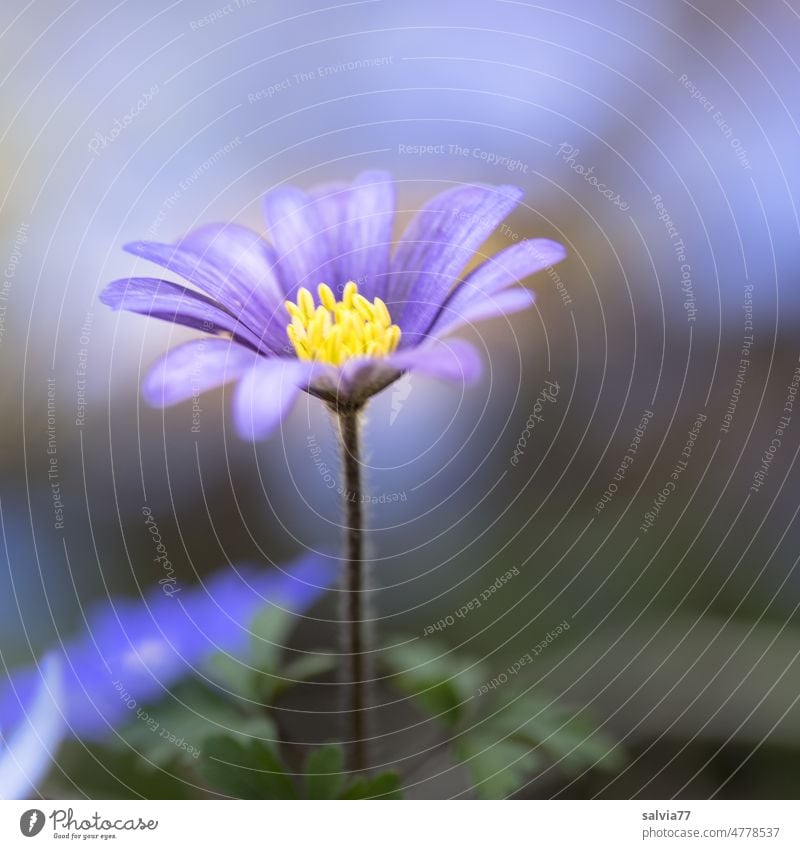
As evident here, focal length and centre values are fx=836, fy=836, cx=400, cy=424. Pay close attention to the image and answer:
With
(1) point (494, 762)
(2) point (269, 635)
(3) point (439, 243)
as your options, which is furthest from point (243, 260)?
(1) point (494, 762)

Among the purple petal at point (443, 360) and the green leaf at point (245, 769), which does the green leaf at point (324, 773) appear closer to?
the green leaf at point (245, 769)

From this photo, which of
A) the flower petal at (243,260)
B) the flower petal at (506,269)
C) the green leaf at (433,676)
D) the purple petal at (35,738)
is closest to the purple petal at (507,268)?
the flower petal at (506,269)

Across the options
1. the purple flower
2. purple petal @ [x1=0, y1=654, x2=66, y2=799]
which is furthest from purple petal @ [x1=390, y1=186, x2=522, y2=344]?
purple petal @ [x1=0, y1=654, x2=66, y2=799]

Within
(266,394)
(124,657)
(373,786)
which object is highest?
(266,394)

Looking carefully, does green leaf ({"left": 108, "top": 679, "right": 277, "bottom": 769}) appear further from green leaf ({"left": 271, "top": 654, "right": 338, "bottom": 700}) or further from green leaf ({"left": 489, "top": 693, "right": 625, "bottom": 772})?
green leaf ({"left": 489, "top": 693, "right": 625, "bottom": 772})

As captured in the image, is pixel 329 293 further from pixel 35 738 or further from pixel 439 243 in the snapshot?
pixel 35 738

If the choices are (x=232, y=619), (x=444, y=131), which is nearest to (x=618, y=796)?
(x=232, y=619)
